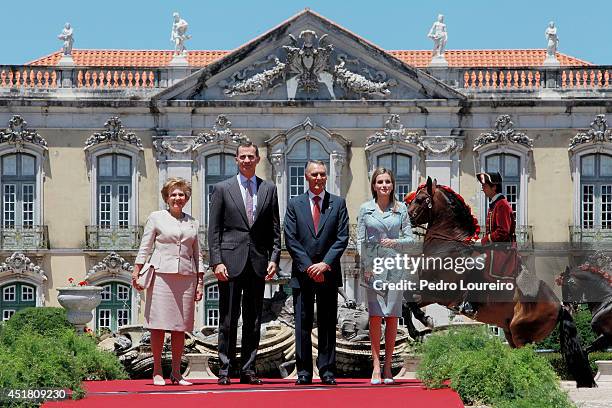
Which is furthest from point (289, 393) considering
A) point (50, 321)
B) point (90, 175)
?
point (90, 175)

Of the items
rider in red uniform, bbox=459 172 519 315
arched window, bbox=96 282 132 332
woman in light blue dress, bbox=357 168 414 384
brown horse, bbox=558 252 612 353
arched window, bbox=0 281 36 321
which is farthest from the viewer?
arched window, bbox=0 281 36 321

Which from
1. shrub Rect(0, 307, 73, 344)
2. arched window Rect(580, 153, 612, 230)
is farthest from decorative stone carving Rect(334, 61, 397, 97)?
shrub Rect(0, 307, 73, 344)

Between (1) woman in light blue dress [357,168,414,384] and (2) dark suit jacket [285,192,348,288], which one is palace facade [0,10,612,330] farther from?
(2) dark suit jacket [285,192,348,288]

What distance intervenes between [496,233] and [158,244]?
3.21 metres

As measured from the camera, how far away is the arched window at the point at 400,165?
3503cm

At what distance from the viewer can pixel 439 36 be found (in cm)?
3591

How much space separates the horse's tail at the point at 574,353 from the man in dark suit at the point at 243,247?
340 cm

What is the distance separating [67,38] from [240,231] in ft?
79.7

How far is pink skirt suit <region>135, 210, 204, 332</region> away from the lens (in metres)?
12.5

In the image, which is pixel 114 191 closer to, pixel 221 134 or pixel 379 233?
pixel 221 134

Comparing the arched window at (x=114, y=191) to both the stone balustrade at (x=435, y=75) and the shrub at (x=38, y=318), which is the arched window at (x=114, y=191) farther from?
the shrub at (x=38, y=318)

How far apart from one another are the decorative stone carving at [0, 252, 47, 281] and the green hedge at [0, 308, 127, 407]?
19.4 meters

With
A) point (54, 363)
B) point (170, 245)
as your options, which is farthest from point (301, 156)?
point (54, 363)

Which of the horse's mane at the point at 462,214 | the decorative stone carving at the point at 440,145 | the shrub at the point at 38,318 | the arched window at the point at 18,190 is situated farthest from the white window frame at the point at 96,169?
the horse's mane at the point at 462,214
